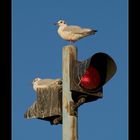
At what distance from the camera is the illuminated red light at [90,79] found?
5.25 meters

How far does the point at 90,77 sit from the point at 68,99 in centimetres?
35

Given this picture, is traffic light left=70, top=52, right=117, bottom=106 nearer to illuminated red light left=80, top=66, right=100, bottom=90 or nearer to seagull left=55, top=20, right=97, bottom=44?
illuminated red light left=80, top=66, right=100, bottom=90

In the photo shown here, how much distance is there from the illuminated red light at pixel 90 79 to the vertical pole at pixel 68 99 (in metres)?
0.16

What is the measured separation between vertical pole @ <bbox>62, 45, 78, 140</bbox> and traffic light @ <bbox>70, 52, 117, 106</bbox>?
5 cm

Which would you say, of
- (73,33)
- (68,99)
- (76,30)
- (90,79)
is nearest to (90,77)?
(90,79)

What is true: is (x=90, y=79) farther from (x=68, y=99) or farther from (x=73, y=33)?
(x=73, y=33)

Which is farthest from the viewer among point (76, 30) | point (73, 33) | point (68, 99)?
point (73, 33)

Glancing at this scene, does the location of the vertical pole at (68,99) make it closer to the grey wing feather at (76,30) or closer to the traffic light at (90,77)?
the traffic light at (90,77)

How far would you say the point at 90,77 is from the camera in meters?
5.39

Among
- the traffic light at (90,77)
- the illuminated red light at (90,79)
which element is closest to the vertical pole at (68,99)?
the traffic light at (90,77)
